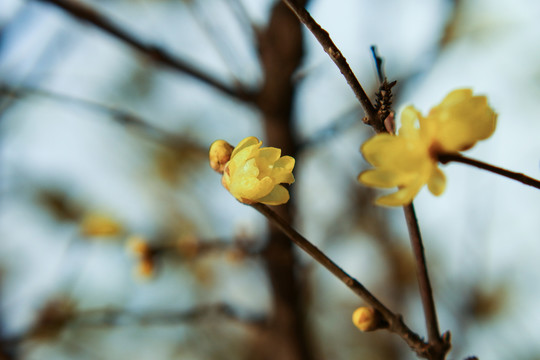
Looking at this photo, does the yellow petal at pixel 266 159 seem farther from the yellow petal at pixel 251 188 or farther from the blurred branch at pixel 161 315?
the blurred branch at pixel 161 315

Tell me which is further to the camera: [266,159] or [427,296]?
[266,159]

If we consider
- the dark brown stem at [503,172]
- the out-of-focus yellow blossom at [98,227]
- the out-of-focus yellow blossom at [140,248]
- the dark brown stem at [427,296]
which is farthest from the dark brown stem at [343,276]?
the out-of-focus yellow blossom at [98,227]

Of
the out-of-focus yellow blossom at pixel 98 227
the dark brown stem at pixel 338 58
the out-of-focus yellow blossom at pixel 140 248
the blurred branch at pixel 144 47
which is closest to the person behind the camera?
the dark brown stem at pixel 338 58

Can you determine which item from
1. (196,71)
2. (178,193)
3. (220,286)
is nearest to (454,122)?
(196,71)

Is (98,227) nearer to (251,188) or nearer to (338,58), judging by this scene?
(251,188)

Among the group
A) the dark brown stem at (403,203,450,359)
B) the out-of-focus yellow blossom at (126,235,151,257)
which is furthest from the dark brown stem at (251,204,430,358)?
the out-of-focus yellow blossom at (126,235,151,257)

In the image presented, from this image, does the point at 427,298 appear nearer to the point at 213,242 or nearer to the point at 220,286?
the point at 213,242

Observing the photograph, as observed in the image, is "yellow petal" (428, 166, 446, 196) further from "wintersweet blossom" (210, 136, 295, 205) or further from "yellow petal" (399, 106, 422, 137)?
"wintersweet blossom" (210, 136, 295, 205)

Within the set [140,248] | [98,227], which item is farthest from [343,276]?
[98,227]
